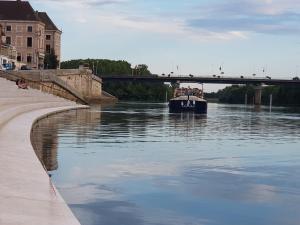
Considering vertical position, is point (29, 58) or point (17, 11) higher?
point (17, 11)

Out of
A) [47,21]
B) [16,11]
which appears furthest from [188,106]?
[47,21]

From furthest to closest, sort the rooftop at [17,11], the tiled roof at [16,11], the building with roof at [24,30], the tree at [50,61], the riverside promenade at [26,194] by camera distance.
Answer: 1. the tree at [50,61]
2. the tiled roof at [16,11]
3. the rooftop at [17,11]
4. the building with roof at [24,30]
5. the riverside promenade at [26,194]

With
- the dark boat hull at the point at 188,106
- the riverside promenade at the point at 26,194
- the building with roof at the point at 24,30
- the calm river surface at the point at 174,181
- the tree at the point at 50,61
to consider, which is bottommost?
the dark boat hull at the point at 188,106

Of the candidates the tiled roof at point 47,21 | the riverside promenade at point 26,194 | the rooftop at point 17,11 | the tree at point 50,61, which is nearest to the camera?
the riverside promenade at point 26,194

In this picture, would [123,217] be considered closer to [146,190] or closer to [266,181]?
[146,190]

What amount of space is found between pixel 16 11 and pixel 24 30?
6104 millimetres

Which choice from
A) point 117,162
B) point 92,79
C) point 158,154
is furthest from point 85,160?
point 92,79

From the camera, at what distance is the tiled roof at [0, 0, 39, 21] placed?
6250 inches

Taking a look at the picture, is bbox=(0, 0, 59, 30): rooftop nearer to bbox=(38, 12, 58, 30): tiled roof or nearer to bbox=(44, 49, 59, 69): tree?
bbox=(44, 49, 59, 69): tree

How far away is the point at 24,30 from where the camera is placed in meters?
158

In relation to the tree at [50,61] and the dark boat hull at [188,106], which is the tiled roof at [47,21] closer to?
the tree at [50,61]

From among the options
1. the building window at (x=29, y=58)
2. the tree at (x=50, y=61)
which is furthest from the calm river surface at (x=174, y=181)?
→ the tree at (x=50, y=61)

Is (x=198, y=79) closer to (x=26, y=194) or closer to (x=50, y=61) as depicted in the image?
(x=50, y=61)

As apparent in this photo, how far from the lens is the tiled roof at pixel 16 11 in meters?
159
